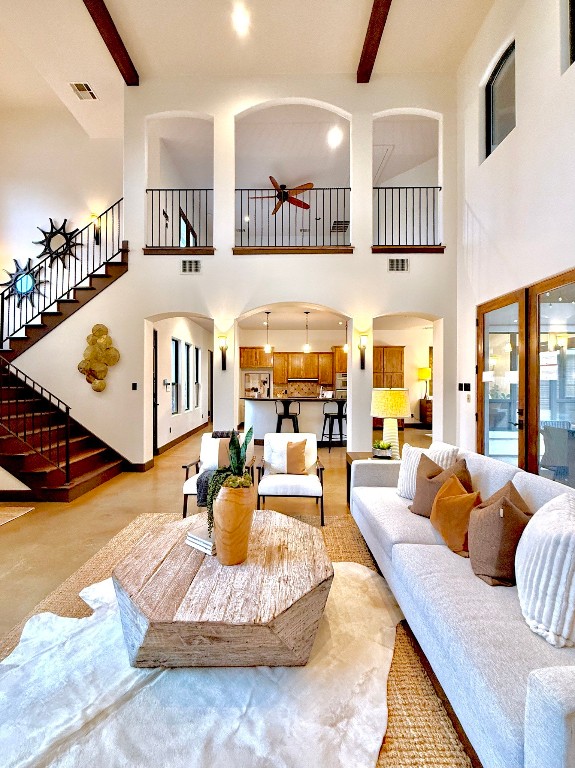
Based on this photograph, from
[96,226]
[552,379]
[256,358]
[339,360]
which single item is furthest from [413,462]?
[256,358]

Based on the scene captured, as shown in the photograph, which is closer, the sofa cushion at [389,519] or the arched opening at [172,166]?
the sofa cushion at [389,519]

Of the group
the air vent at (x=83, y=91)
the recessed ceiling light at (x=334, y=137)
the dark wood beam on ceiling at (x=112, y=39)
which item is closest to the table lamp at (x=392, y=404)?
the dark wood beam on ceiling at (x=112, y=39)

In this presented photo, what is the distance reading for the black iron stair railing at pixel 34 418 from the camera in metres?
4.95

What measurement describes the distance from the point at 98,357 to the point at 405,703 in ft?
18.9

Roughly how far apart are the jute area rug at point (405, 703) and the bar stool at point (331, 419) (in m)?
5.18

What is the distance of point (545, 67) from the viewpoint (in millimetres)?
3652

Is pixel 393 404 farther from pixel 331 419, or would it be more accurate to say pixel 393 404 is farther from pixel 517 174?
pixel 331 419

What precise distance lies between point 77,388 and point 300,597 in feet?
18.2

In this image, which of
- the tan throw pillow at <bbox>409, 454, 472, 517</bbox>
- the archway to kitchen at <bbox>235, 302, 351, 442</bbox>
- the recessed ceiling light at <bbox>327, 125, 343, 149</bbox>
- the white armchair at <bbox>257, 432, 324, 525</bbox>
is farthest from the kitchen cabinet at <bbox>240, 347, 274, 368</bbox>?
the tan throw pillow at <bbox>409, 454, 472, 517</bbox>

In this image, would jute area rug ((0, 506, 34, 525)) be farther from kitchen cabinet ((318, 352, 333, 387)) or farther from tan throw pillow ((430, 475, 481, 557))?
kitchen cabinet ((318, 352, 333, 387))

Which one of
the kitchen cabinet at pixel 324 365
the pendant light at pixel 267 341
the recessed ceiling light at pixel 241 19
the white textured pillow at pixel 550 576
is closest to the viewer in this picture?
the white textured pillow at pixel 550 576

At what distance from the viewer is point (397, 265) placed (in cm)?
611

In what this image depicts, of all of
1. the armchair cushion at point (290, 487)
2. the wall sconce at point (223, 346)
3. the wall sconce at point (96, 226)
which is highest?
the wall sconce at point (96, 226)

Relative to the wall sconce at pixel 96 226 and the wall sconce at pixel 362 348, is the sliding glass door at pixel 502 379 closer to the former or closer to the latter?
the wall sconce at pixel 362 348
